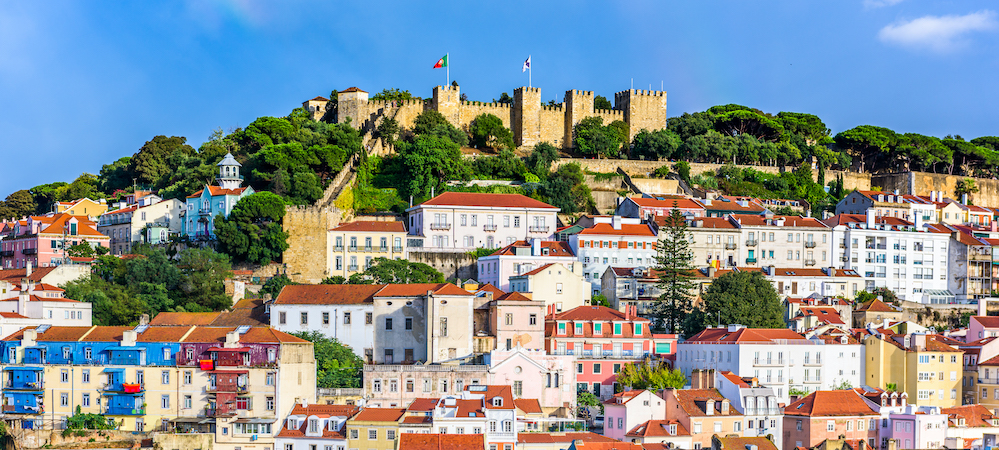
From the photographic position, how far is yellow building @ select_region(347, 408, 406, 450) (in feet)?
141

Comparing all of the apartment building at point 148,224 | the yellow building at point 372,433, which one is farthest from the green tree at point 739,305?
the apartment building at point 148,224

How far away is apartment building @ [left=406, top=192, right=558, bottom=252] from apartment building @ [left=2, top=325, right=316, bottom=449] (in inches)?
684

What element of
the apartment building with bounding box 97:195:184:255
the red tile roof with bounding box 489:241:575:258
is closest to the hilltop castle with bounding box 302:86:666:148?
the apartment building with bounding box 97:195:184:255

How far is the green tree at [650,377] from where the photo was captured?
48.8 m

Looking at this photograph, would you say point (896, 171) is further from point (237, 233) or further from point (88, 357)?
point (88, 357)

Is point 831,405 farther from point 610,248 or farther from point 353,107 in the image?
point 353,107

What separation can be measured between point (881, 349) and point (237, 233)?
30654 mm

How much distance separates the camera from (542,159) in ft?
252

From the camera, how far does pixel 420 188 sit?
7044 cm

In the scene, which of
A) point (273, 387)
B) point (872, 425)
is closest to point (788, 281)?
point (872, 425)

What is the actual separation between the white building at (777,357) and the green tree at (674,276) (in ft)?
13.7

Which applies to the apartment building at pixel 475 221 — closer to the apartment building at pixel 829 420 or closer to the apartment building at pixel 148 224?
the apartment building at pixel 148 224

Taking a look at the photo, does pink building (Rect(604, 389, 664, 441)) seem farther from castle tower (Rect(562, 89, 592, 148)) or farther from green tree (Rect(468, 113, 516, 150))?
castle tower (Rect(562, 89, 592, 148))

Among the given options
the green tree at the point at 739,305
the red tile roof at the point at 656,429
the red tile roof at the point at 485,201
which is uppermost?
Answer: the red tile roof at the point at 485,201
